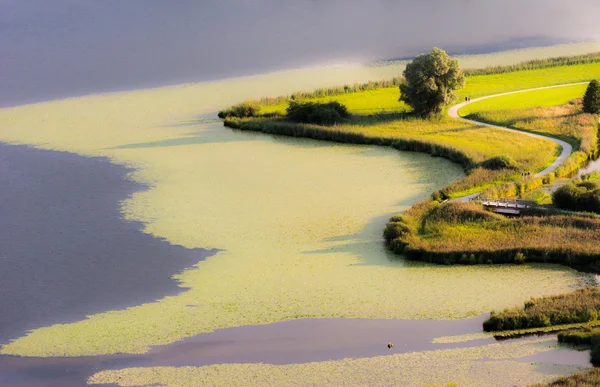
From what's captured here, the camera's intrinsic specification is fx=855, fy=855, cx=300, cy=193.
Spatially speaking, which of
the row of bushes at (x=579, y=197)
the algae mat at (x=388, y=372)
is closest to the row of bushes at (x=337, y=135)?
the row of bushes at (x=579, y=197)

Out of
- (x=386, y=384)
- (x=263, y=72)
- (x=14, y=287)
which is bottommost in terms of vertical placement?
(x=386, y=384)

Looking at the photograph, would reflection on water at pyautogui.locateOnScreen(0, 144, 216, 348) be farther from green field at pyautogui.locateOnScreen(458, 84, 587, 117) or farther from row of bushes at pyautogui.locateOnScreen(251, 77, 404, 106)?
green field at pyautogui.locateOnScreen(458, 84, 587, 117)

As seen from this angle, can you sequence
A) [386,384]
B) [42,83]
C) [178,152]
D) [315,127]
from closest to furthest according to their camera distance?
[386,384], [178,152], [315,127], [42,83]

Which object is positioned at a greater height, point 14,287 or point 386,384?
point 14,287

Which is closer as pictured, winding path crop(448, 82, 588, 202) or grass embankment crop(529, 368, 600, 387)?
grass embankment crop(529, 368, 600, 387)

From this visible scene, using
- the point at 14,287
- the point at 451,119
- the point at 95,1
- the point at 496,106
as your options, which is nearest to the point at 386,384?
the point at 14,287

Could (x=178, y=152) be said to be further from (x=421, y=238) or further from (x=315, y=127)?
(x=421, y=238)

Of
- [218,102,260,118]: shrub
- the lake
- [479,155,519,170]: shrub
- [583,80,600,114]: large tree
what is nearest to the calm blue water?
the lake
